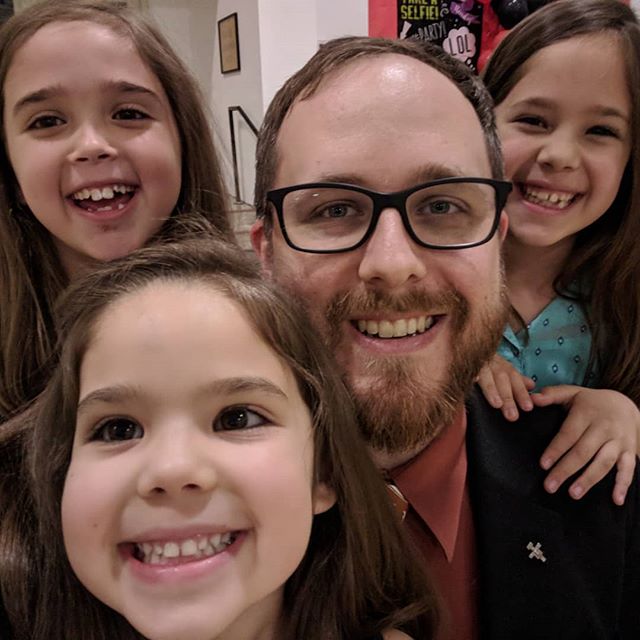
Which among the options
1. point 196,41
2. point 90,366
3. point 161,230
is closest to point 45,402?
point 90,366

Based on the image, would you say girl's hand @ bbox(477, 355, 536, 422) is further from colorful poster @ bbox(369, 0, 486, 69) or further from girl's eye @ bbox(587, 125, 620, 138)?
colorful poster @ bbox(369, 0, 486, 69)

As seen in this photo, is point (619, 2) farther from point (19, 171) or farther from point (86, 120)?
point (19, 171)

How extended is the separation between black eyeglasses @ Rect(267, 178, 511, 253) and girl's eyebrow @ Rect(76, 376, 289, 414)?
1.05ft

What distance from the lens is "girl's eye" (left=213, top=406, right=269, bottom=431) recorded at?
911 mm

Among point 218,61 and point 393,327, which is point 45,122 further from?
point 218,61

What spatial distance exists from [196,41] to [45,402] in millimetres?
4671

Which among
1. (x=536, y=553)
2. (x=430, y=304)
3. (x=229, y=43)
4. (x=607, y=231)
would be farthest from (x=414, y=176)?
(x=229, y=43)

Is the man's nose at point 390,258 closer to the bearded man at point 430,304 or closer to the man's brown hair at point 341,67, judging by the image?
the bearded man at point 430,304

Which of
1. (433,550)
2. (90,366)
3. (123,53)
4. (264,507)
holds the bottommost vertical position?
(433,550)

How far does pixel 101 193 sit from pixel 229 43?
3571 mm

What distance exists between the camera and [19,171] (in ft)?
5.04

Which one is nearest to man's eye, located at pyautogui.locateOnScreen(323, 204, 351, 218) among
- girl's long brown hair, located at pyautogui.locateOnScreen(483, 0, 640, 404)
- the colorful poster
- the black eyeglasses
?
the black eyeglasses

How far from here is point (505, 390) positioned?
1458 millimetres

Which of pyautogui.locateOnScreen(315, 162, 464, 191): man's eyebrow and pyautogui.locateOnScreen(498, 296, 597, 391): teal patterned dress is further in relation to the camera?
pyautogui.locateOnScreen(498, 296, 597, 391): teal patterned dress
